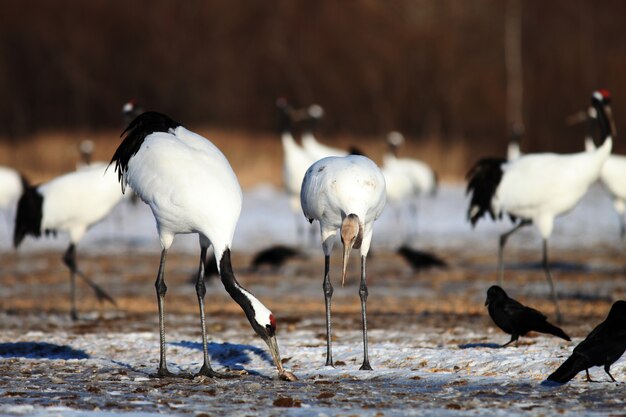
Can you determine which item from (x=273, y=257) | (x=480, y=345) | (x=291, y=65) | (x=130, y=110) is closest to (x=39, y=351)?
(x=480, y=345)

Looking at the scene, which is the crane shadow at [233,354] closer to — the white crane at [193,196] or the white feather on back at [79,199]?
the white crane at [193,196]

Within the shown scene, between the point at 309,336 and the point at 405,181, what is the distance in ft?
35.0

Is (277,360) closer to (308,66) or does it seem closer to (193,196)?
(193,196)

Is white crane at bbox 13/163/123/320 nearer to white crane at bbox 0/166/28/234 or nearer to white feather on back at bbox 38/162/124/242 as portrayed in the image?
white feather on back at bbox 38/162/124/242

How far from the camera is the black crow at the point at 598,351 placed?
6109mm

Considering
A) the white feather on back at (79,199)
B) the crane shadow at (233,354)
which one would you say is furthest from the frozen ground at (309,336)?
the white feather on back at (79,199)

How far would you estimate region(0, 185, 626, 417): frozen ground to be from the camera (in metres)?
5.94

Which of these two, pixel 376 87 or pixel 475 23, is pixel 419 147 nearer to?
pixel 376 87

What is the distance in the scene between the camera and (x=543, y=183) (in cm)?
1133

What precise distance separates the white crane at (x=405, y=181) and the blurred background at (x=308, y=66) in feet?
25.0

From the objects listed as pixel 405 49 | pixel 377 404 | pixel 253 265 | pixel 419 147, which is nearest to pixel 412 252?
pixel 253 265

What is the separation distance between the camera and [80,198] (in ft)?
38.9

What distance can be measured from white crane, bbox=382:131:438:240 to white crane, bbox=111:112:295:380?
11.3 metres

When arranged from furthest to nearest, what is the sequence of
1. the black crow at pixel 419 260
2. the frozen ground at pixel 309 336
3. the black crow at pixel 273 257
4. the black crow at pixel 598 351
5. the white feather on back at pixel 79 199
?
the black crow at pixel 273 257 < the black crow at pixel 419 260 < the white feather on back at pixel 79 199 < the black crow at pixel 598 351 < the frozen ground at pixel 309 336
